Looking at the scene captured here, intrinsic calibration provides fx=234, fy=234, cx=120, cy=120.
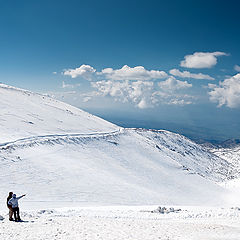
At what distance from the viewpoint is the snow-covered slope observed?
27859 mm

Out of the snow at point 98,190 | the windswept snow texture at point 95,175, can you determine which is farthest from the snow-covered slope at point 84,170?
the snow at point 98,190

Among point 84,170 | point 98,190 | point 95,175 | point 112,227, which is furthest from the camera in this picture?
point 84,170

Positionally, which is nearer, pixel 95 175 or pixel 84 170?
pixel 95 175

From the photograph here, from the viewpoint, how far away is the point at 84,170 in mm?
36688

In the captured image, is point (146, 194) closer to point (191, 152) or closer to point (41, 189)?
point (41, 189)

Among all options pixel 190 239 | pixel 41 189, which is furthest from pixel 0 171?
pixel 190 239

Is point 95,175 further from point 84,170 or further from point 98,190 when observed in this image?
point 98,190

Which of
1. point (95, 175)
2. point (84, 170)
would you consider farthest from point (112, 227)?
point (84, 170)

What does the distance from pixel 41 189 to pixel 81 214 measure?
32.5 ft

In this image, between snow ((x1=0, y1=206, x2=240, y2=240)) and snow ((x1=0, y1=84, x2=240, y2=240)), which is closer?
snow ((x1=0, y1=206, x2=240, y2=240))

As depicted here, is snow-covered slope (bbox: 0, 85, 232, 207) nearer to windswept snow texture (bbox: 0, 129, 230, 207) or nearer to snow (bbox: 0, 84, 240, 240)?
windswept snow texture (bbox: 0, 129, 230, 207)

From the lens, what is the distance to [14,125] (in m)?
52.4

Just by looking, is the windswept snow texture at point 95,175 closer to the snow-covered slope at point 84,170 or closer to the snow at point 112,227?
the snow-covered slope at point 84,170

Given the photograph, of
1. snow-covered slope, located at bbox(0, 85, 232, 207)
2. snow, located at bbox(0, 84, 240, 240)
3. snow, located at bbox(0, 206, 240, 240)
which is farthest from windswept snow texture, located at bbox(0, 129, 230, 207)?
snow, located at bbox(0, 206, 240, 240)
